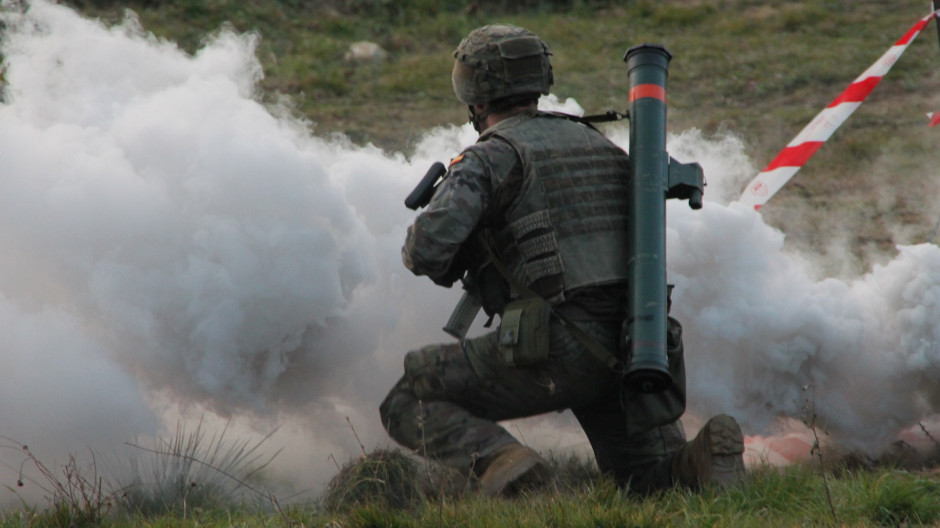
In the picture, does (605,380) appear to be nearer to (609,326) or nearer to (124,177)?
(609,326)

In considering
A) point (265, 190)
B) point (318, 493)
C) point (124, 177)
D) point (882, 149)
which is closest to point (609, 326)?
point (318, 493)

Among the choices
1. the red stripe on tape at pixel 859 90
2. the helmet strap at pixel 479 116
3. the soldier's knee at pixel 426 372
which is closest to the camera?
the soldier's knee at pixel 426 372

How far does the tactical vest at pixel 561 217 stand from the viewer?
3.85 metres

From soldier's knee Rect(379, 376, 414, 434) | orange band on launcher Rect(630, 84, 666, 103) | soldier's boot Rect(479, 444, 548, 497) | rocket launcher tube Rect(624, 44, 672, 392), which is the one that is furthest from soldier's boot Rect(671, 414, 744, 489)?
orange band on launcher Rect(630, 84, 666, 103)

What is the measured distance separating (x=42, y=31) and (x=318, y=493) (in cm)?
291

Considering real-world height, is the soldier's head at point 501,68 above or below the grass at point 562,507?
above

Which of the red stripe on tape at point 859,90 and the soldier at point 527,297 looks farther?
the red stripe on tape at point 859,90

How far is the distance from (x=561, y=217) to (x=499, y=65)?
660mm

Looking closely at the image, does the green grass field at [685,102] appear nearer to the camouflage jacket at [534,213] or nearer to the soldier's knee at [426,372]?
the soldier's knee at [426,372]

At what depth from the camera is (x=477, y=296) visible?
4145mm

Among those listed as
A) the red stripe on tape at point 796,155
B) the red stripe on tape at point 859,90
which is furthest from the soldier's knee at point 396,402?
the red stripe on tape at point 859,90

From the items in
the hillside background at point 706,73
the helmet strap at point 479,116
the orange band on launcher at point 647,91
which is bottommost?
the orange band on launcher at point 647,91

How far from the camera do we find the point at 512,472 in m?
3.67

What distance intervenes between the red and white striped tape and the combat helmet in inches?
111
